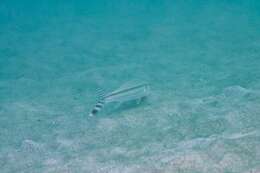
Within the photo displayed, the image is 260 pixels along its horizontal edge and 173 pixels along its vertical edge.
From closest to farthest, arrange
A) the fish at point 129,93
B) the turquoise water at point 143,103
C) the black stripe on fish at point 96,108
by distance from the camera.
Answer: the turquoise water at point 143,103 → the black stripe on fish at point 96,108 → the fish at point 129,93

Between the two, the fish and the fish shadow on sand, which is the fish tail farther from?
the fish shadow on sand

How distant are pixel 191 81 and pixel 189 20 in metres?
9.83

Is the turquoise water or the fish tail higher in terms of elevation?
the fish tail

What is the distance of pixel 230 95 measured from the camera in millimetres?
8078

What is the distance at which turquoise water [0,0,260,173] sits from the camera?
5.65 meters

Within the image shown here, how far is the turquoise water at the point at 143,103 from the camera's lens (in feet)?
18.5

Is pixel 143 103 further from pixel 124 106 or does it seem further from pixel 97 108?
pixel 97 108

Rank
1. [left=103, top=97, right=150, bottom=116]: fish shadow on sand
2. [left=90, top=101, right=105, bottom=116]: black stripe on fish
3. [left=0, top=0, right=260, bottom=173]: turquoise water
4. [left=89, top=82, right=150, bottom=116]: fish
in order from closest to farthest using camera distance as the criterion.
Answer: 1. [left=0, top=0, right=260, bottom=173]: turquoise water
2. [left=90, top=101, right=105, bottom=116]: black stripe on fish
3. [left=89, top=82, right=150, bottom=116]: fish
4. [left=103, top=97, right=150, bottom=116]: fish shadow on sand

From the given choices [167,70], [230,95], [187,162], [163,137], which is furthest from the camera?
[167,70]

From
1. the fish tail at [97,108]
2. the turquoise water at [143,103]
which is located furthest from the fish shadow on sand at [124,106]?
the fish tail at [97,108]

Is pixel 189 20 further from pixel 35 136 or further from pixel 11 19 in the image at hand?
pixel 35 136

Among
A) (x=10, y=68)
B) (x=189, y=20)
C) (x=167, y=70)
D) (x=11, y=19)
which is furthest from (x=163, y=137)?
(x=11, y=19)

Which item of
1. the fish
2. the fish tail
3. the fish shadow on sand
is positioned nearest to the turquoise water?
the fish shadow on sand

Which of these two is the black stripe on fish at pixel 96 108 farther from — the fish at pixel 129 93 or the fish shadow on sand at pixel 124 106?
the fish shadow on sand at pixel 124 106
